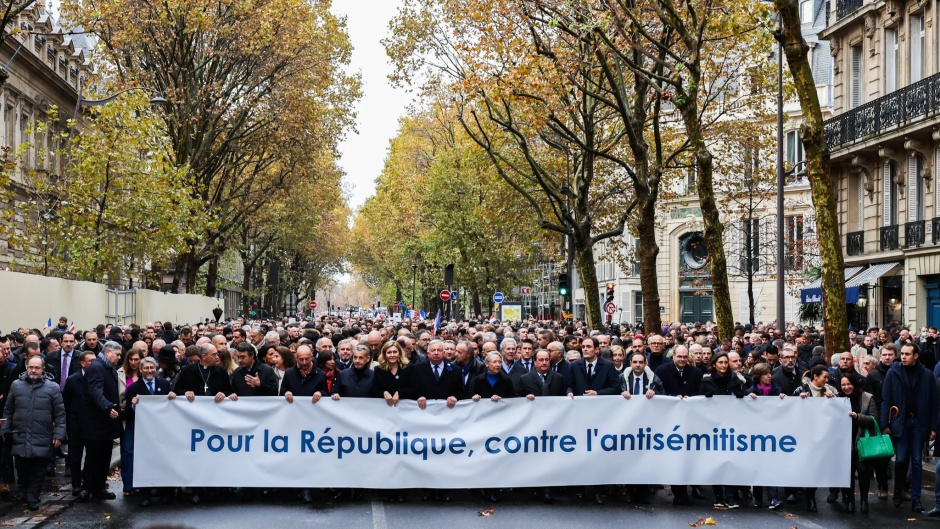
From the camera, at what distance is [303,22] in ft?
124

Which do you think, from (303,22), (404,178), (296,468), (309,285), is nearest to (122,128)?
(303,22)

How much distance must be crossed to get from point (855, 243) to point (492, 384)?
2576cm

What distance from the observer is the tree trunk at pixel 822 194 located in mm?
17641

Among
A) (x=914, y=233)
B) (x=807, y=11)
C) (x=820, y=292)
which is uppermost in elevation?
(x=807, y=11)

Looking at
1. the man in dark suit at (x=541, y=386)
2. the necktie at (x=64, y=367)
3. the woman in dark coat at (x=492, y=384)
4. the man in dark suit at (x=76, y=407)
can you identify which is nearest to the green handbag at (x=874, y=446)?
the man in dark suit at (x=541, y=386)

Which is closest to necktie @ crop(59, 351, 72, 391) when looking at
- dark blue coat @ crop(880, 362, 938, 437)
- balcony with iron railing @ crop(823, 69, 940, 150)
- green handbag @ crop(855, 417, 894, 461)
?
green handbag @ crop(855, 417, 894, 461)

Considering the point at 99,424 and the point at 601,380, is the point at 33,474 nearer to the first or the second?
the point at 99,424

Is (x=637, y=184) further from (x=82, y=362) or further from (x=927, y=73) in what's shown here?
(x=82, y=362)

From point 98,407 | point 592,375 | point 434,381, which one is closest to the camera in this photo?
point 98,407

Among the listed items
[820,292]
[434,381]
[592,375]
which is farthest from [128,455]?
[820,292]

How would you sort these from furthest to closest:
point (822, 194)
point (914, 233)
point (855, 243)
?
point (855, 243), point (914, 233), point (822, 194)

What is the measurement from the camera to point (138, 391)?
12.6m

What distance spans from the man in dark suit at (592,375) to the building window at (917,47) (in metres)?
21.3

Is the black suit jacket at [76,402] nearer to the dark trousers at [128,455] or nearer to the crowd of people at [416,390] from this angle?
the crowd of people at [416,390]
